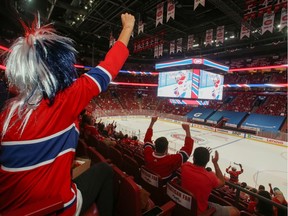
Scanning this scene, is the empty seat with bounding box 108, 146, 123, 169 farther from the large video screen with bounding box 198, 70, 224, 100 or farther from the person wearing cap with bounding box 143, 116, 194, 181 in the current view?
the large video screen with bounding box 198, 70, 224, 100

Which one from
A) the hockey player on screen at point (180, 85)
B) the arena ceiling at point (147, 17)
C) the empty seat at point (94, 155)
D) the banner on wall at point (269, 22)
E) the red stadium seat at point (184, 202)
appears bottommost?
the red stadium seat at point (184, 202)

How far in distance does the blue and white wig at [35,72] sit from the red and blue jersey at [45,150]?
0.04 m

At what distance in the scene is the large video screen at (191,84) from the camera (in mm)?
14180

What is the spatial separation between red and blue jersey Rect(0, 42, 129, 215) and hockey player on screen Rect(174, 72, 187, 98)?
45.8 feet

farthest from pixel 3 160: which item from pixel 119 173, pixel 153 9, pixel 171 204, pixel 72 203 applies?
pixel 153 9

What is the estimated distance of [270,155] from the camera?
12.0 meters

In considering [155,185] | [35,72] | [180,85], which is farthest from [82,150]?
[180,85]

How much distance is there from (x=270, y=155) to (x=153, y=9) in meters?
12.6

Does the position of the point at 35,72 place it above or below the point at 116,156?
above

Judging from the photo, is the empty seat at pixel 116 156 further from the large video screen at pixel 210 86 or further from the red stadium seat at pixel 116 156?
the large video screen at pixel 210 86

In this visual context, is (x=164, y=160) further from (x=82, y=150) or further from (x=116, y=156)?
(x=82, y=150)

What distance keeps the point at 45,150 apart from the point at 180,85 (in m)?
14.6

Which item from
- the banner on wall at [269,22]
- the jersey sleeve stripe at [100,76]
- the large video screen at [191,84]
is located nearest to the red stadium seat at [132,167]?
the jersey sleeve stripe at [100,76]

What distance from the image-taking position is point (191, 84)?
1420cm
